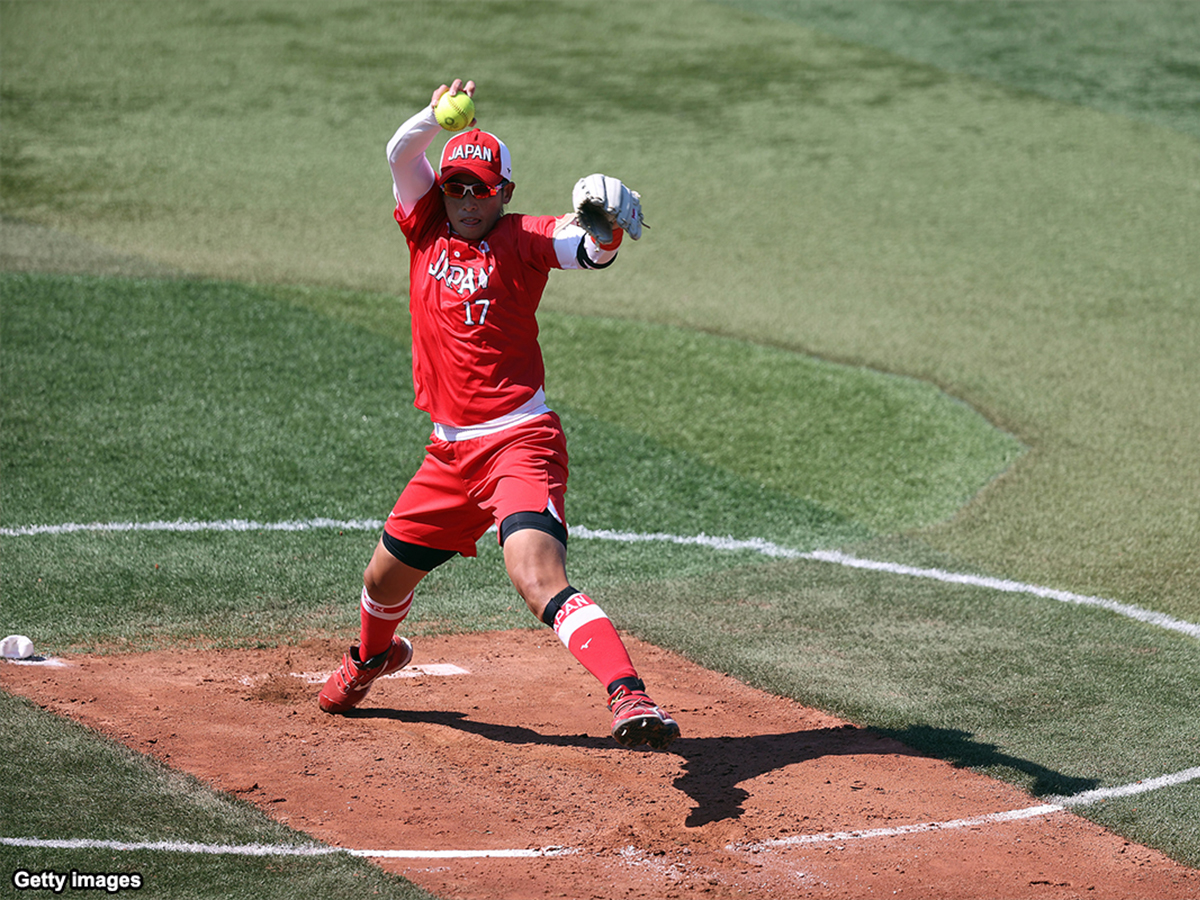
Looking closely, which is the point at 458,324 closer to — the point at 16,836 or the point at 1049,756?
the point at 16,836

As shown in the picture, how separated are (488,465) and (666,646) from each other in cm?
191

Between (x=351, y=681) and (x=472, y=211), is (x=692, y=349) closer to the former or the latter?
(x=472, y=211)

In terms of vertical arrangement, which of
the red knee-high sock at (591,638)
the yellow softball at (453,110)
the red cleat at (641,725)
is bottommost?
the red cleat at (641,725)

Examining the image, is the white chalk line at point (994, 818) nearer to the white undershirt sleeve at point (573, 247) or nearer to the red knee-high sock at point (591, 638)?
the red knee-high sock at point (591, 638)

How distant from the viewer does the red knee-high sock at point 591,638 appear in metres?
5.09

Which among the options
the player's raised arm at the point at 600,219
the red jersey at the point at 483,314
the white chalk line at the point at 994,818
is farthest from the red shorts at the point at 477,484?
the white chalk line at the point at 994,818

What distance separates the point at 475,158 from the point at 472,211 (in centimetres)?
22

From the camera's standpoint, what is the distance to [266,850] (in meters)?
4.80

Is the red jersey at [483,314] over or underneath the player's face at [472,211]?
underneath

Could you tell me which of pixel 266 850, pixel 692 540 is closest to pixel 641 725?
pixel 266 850

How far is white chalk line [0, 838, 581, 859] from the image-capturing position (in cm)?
474

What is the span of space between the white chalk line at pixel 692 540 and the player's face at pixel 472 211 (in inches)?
131

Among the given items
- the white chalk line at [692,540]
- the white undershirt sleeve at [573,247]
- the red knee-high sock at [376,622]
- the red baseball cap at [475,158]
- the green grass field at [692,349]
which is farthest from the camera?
the white chalk line at [692,540]

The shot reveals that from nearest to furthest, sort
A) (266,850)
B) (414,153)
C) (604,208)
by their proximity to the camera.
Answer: (266,850) < (604,208) < (414,153)
